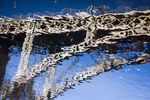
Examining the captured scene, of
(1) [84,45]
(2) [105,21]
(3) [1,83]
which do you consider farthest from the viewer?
(3) [1,83]

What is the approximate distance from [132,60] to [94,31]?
10.9 ft

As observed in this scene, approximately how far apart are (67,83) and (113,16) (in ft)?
22.8

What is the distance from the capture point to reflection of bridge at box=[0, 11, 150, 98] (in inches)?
248

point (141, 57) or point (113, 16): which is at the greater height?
point (113, 16)

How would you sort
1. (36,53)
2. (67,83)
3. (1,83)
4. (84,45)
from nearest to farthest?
(84,45)
(67,83)
(1,83)
(36,53)

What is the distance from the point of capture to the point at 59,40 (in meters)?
11.0

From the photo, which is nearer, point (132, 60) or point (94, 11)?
point (94, 11)

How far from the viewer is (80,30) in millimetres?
8039

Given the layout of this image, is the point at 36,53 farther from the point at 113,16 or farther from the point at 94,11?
the point at 113,16

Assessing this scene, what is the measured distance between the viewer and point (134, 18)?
6211 mm

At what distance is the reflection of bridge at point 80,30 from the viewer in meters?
6.30

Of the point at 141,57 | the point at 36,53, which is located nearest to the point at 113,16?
the point at 141,57

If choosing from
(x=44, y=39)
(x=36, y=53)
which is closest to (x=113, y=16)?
(x=44, y=39)

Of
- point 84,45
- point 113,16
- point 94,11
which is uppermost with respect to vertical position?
point 94,11
